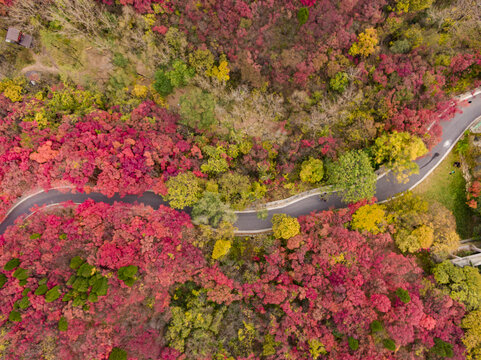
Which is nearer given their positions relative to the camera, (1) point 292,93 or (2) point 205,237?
(2) point 205,237

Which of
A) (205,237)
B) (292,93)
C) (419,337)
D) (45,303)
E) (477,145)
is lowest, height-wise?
(419,337)

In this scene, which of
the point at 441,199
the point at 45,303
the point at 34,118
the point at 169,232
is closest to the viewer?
the point at 45,303

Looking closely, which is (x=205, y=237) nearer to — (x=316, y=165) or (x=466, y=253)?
(x=316, y=165)

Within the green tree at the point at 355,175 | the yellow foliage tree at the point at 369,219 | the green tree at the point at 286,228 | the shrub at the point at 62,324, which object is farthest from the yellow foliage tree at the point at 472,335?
the shrub at the point at 62,324

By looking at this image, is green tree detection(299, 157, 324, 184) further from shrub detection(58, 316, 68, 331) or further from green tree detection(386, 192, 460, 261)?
shrub detection(58, 316, 68, 331)

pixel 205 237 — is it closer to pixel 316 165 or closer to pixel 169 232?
pixel 169 232

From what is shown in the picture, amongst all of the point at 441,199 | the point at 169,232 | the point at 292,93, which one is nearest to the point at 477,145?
the point at 441,199

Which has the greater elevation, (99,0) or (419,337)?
(99,0)

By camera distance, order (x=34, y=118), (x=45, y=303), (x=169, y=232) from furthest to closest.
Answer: (x=34, y=118) < (x=169, y=232) < (x=45, y=303)
